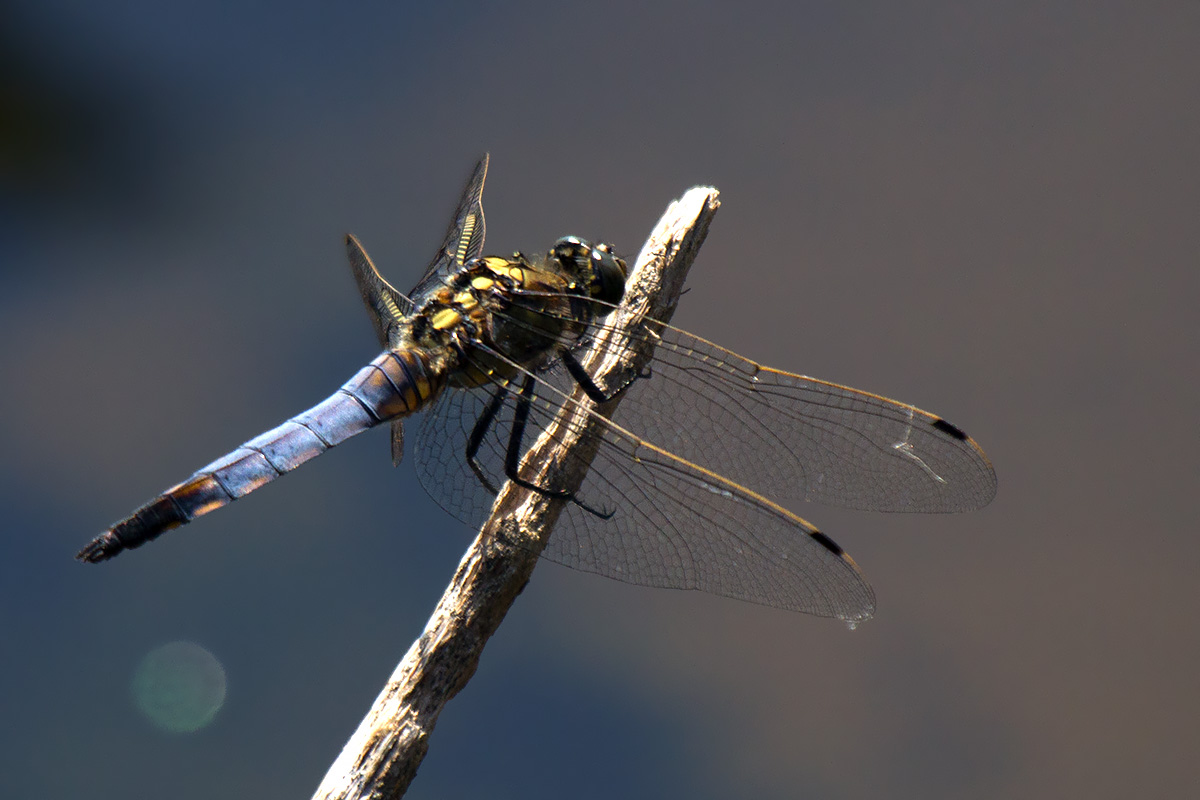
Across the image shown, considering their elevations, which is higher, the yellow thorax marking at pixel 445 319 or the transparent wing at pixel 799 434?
the transparent wing at pixel 799 434

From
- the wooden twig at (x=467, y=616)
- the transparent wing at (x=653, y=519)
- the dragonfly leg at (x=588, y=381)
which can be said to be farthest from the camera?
the dragonfly leg at (x=588, y=381)

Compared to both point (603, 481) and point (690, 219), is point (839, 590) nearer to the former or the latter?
point (603, 481)

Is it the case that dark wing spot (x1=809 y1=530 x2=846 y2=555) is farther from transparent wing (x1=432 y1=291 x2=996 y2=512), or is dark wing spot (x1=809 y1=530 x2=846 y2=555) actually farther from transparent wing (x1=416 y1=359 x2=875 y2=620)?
transparent wing (x1=432 y1=291 x2=996 y2=512)

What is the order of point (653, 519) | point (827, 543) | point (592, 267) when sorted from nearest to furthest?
point (827, 543)
point (653, 519)
point (592, 267)

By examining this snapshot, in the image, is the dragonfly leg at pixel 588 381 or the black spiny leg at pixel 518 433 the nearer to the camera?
the black spiny leg at pixel 518 433

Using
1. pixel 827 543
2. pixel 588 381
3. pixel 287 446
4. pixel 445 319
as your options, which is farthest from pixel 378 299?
pixel 827 543

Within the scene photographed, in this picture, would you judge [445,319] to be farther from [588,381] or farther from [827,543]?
[827,543]

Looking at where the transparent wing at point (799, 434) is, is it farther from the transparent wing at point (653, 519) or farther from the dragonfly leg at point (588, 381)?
the transparent wing at point (653, 519)

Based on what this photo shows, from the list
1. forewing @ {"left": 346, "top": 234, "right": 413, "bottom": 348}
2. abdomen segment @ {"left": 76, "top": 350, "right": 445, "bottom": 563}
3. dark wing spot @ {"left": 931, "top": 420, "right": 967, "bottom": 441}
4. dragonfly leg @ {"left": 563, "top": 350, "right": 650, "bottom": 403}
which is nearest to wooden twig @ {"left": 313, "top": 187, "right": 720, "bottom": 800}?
dragonfly leg @ {"left": 563, "top": 350, "right": 650, "bottom": 403}

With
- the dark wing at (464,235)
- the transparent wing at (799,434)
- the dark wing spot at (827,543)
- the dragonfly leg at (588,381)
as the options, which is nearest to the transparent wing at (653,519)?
the dark wing spot at (827,543)
